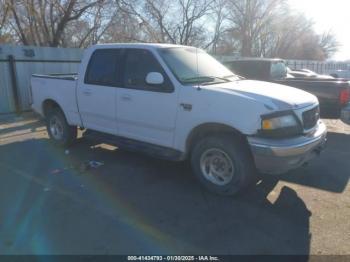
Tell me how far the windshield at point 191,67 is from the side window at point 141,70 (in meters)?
0.17

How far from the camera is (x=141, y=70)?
534cm

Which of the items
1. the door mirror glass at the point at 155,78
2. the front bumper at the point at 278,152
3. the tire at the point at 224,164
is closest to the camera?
the front bumper at the point at 278,152

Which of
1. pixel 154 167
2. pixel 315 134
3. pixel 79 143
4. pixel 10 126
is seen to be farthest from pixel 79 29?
pixel 315 134

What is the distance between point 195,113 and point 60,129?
3694mm

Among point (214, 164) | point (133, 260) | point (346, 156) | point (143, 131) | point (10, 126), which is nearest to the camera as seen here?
point (133, 260)

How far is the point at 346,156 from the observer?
→ 6.55m

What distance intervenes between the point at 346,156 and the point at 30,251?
225 inches

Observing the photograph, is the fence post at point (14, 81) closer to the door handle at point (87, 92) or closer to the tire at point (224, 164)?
the door handle at point (87, 92)

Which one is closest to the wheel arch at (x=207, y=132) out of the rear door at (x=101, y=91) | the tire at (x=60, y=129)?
the rear door at (x=101, y=91)

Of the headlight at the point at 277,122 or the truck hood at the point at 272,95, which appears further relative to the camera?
the truck hood at the point at 272,95

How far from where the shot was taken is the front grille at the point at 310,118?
4.53 meters

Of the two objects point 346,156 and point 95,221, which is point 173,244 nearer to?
point 95,221

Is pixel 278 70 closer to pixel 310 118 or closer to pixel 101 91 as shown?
pixel 310 118

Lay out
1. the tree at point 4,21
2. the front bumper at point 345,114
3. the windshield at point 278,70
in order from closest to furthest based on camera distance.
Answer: the front bumper at point 345,114
the windshield at point 278,70
the tree at point 4,21
